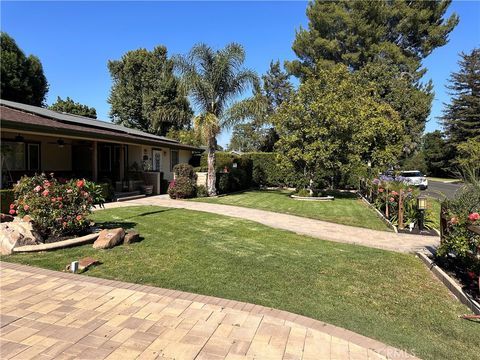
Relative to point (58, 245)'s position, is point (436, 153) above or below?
above

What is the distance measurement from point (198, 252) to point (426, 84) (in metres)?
32.1

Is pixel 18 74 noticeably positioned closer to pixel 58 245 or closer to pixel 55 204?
pixel 55 204

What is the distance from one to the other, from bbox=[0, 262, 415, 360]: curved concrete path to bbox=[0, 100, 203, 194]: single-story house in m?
8.87

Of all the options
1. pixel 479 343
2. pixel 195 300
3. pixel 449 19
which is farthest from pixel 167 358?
pixel 449 19

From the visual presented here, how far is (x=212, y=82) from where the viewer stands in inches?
695

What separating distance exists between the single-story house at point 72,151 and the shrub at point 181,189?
2.33 m

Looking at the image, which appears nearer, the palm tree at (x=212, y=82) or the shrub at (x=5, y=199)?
the shrub at (x=5, y=199)

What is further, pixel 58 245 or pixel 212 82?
pixel 212 82

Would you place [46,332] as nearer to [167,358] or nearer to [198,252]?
[167,358]

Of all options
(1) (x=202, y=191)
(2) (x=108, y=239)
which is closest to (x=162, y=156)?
(1) (x=202, y=191)

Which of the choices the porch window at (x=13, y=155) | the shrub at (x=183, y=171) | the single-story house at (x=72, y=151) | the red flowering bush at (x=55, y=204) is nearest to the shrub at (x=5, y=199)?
the single-story house at (x=72, y=151)

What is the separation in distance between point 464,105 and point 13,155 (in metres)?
48.7

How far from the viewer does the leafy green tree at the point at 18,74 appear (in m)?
28.9

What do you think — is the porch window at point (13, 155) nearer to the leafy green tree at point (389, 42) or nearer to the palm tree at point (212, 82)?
the palm tree at point (212, 82)
